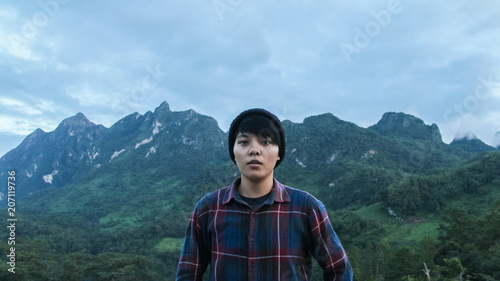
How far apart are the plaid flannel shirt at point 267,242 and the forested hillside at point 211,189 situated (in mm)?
14842

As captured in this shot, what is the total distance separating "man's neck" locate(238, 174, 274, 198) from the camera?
1458 millimetres

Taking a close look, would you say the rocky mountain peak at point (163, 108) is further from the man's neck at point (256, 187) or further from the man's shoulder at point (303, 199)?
the man's shoulder at point (303, 199)

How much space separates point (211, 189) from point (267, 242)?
3116 inches

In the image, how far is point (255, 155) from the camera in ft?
4.56

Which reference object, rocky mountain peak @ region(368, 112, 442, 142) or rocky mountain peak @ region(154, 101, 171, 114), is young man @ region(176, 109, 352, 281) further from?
rocky mountain peak @ region(154, 101, 171, 114)

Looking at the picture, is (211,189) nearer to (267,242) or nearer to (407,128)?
(407,128)

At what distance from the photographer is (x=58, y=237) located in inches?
1746

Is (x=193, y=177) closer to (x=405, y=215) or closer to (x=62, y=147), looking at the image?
(x=405, y=215)

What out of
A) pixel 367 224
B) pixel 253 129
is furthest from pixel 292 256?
pixel 367 224

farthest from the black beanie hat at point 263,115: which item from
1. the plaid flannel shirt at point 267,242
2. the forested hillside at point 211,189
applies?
the forested hillside at point 211,189

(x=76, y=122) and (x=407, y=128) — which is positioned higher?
(x=76, y=122)

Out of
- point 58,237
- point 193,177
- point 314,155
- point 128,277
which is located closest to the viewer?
point 128,277

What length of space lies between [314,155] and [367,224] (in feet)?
185

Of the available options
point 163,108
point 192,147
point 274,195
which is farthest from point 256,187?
point 163,108
